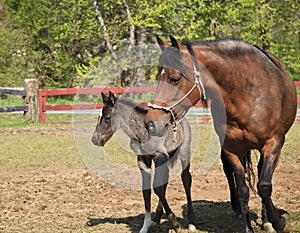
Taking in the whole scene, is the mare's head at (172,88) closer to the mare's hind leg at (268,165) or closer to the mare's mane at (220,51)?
the mare's mane at (220,51)

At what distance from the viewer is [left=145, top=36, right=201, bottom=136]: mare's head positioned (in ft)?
14.8

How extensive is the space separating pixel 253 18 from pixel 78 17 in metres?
6.53

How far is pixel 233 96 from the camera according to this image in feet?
16.3

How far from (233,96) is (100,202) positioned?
2.91 metres

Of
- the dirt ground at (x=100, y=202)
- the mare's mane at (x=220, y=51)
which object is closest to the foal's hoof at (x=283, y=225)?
the dirt ground at (x=100, y=202)

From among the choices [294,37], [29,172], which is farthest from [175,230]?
[294,37]

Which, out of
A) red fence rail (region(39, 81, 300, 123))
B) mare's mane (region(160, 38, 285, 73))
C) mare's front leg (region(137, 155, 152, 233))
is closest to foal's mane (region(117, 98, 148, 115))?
mare's front leg (region(137, 155, 152, 233))

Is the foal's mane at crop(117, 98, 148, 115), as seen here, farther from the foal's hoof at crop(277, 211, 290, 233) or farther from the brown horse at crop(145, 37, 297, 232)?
the foal's hoof at crop(277, 211, 290, 233)

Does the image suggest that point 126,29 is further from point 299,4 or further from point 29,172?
point 29,172

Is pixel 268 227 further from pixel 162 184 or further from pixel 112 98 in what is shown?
pixel 112 98

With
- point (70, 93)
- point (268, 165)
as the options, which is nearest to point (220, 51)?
point (268, 165)

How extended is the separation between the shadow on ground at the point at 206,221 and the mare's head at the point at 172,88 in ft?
5.85

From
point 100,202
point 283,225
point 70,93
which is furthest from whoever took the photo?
point 70,93

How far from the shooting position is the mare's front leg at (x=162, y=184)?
571cm
